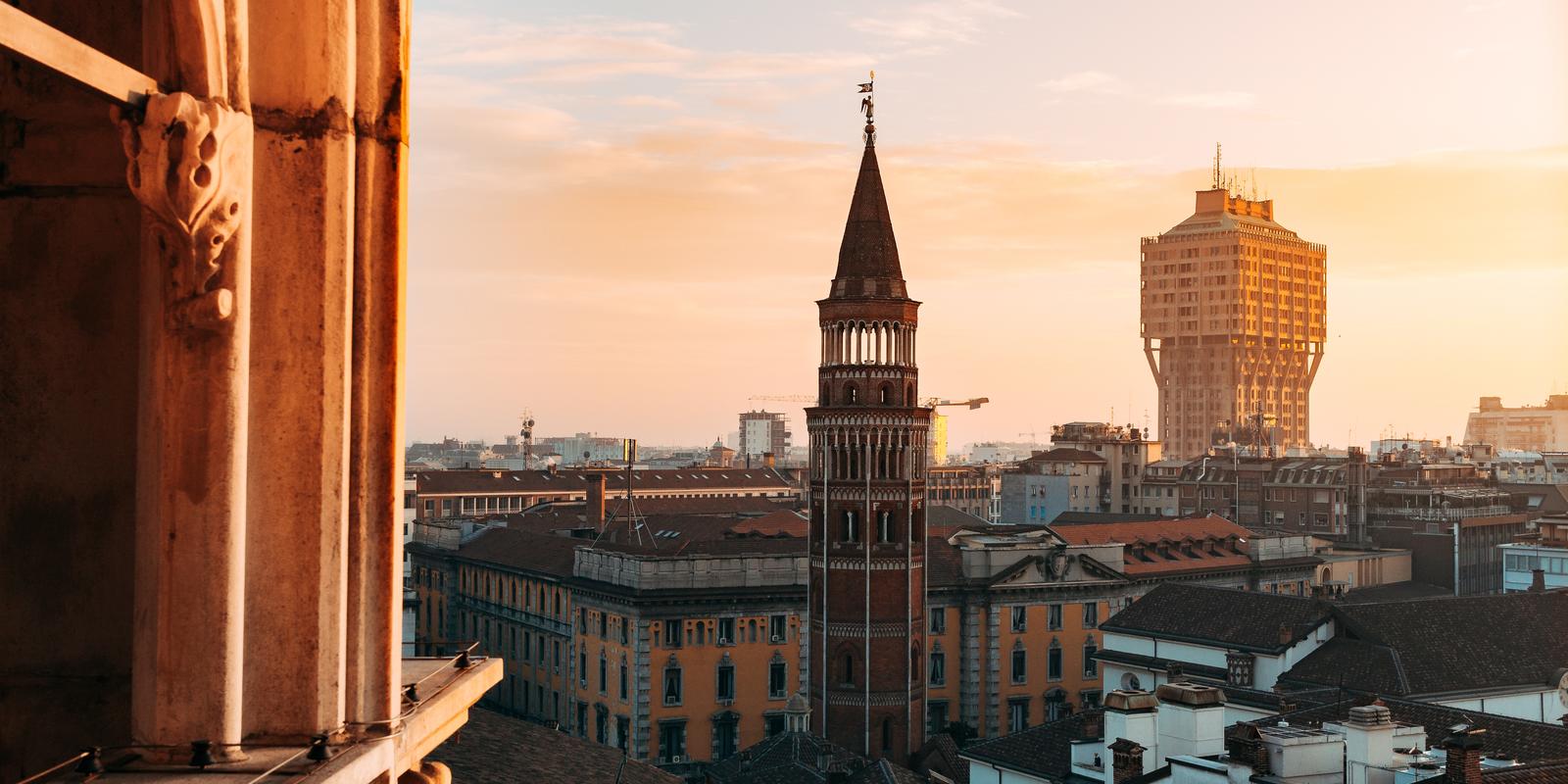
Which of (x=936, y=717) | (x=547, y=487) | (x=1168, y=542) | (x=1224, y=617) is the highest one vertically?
(x=547, y=487)

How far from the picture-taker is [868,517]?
52094 mm

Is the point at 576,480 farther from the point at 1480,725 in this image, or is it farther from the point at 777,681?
the point at 1480,725

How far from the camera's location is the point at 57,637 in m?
4.71

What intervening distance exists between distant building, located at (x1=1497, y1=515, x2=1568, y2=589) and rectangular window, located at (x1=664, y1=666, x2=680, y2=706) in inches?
1549

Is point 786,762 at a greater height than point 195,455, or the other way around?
point 195,455

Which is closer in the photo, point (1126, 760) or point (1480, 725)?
point (1126, 760)

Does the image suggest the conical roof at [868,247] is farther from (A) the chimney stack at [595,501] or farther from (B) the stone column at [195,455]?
(B) the stone column at [195,455]

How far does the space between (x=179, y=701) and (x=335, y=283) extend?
1208 millimetres

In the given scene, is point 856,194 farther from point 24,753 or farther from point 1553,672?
point 24,753

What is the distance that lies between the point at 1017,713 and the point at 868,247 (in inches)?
771

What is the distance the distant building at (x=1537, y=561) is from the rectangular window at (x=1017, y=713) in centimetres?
2540

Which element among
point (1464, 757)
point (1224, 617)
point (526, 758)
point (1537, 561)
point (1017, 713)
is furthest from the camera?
point (1537, 561)

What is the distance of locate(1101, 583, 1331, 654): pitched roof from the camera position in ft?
151

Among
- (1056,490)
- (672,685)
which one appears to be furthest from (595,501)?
(1056,490)
